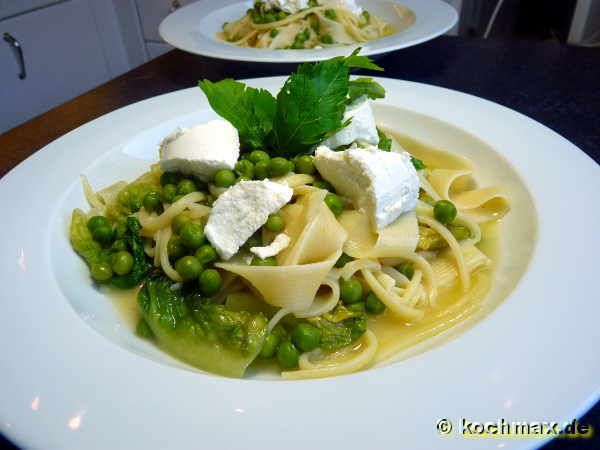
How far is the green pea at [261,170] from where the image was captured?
281 centimetres

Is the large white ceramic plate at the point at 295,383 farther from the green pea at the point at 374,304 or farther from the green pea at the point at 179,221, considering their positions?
the green pea at the point at 374,304

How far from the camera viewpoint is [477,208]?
10.4 ft

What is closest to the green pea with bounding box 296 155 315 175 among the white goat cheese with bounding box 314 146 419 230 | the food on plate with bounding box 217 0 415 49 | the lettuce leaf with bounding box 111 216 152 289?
the white goat cheese with bounding box 314 146 419 230

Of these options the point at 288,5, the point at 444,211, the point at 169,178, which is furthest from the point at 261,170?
the point at 288,5

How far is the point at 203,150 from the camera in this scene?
109 inches

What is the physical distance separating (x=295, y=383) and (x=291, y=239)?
89 cm

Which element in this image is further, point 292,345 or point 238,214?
point 238,214

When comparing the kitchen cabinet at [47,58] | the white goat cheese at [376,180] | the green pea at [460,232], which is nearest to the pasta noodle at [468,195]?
the green pea at [460,232]

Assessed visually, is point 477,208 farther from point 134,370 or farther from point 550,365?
point 134,370

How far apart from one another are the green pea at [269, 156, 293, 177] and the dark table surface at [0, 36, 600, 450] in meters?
2.07

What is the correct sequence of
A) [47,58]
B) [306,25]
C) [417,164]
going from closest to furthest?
[417,164] → [306,25] → [47,58]

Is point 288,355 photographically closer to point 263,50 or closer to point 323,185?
point 323,185

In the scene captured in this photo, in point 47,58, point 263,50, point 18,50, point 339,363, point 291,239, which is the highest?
point 263,50

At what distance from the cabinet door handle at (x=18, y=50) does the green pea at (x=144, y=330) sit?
651cm
